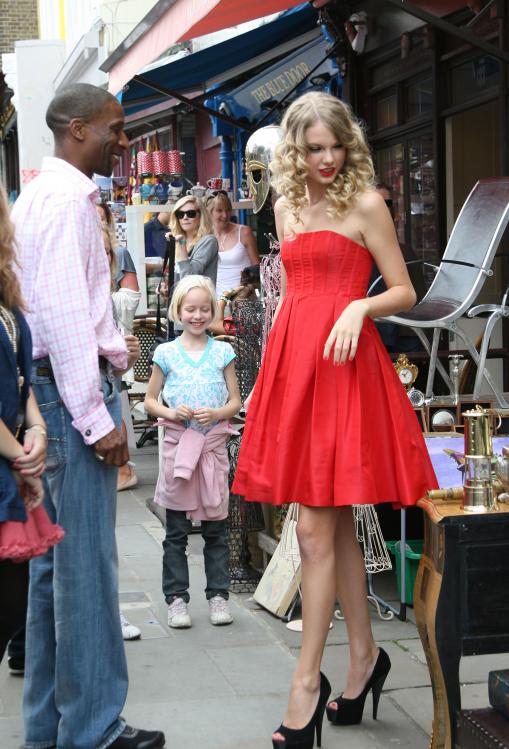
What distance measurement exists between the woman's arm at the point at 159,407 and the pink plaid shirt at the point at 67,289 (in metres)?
1.71

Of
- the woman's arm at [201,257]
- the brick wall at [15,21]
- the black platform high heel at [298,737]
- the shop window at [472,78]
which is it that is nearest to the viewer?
the black platform high heel at [298,737]

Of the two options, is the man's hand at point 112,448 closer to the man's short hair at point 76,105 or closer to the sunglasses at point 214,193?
the man's short hair at point 76,105

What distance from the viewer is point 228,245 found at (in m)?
9.95

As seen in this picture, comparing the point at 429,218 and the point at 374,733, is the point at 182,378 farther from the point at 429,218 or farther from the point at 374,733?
the point at 429,218

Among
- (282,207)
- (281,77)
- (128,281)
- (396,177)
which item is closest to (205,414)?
(282,207)

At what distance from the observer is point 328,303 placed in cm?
378

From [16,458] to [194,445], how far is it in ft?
7.74

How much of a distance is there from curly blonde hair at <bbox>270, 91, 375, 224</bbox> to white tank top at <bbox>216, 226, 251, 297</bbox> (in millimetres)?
5884

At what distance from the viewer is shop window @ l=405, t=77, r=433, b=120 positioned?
907 cm

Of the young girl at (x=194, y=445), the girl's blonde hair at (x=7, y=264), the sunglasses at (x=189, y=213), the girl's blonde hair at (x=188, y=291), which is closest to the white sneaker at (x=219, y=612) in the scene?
the young girl at (x=194, y=445)

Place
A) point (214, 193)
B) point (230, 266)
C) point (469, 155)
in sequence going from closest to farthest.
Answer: point (469, 155)
point (230, 266)
point (214, 193)

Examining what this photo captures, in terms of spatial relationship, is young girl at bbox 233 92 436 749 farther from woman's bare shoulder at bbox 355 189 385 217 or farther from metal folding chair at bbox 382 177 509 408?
metal folding chair at bbox 382 177 509 408

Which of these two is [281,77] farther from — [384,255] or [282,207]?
[384,255]

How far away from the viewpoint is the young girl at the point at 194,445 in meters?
5.33
